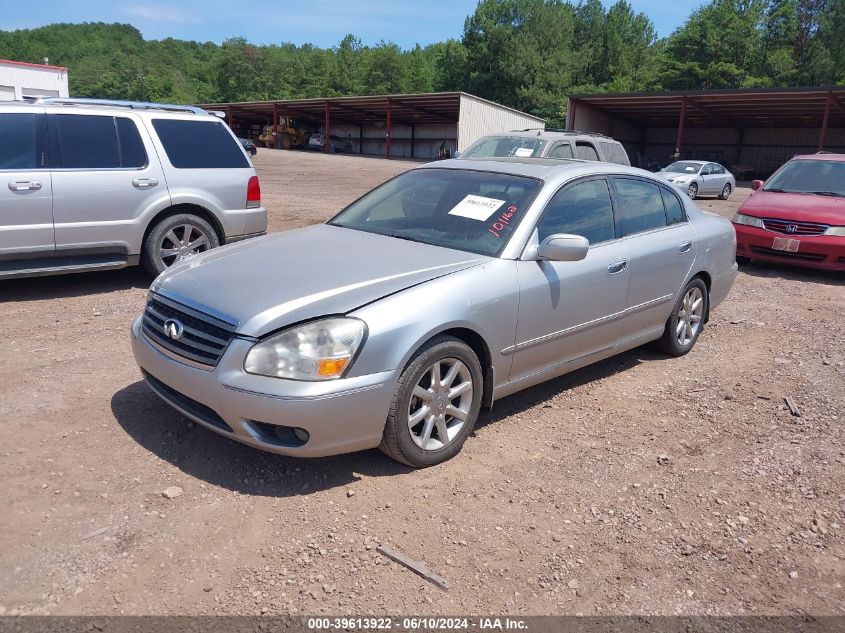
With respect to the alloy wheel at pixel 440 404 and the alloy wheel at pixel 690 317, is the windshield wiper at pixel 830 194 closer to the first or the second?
the alloy wheel at pixel 690 317

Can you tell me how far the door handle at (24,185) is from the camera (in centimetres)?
616

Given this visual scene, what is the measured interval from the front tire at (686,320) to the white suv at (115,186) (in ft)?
15.2

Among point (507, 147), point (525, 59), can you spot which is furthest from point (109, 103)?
point (525, 59)

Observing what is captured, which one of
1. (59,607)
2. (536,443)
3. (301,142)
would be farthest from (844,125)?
(59,607)

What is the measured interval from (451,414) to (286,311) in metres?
1.08

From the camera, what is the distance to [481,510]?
10.9ft

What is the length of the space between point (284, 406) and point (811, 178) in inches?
387

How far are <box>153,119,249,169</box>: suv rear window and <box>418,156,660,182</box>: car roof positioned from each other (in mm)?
3258

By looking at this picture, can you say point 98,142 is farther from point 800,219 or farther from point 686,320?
point 800,219

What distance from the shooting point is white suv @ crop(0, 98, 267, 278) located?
20.7ft

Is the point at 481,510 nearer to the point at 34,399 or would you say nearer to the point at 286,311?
the point at 286,311

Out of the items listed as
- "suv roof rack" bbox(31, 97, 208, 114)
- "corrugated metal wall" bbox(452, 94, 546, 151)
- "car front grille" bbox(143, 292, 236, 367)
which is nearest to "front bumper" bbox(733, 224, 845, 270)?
"suv roof rack" bbox(31, 97, 208, 114)

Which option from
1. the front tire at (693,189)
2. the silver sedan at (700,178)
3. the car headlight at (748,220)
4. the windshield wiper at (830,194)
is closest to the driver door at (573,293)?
the car headlight at (748,220)

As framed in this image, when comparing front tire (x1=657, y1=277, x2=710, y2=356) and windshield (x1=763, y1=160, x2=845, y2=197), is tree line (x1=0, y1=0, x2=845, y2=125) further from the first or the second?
front tire (x1=657, y1=277, x2=710, y2=356)
